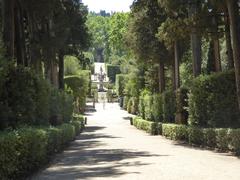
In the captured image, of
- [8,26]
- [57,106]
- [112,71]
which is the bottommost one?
[57,106]

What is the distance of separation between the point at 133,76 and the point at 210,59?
32.5 m

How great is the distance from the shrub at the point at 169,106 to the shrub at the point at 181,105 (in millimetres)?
1409

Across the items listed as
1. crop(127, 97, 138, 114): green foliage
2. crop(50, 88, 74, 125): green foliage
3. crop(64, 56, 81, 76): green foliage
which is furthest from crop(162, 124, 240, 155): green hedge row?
crop(64, 56, 81, 76): green foliage

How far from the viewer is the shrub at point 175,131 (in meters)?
26.1

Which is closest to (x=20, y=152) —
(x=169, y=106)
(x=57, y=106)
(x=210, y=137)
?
(x=210, y=137)

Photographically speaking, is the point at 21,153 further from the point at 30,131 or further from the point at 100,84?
the point at 100,84

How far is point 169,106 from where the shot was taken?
32.4 metres

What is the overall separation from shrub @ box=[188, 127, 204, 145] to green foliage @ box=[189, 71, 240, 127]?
556 millimetres

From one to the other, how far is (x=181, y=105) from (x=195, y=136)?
6.03 meters

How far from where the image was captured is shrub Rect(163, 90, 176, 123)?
3162cm

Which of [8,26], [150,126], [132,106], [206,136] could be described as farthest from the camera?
[132,106]

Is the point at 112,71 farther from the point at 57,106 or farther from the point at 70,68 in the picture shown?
the point at 57,106

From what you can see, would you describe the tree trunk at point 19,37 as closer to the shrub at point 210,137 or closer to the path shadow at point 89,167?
the path shadow at point 89,167

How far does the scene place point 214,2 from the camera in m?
20.3
